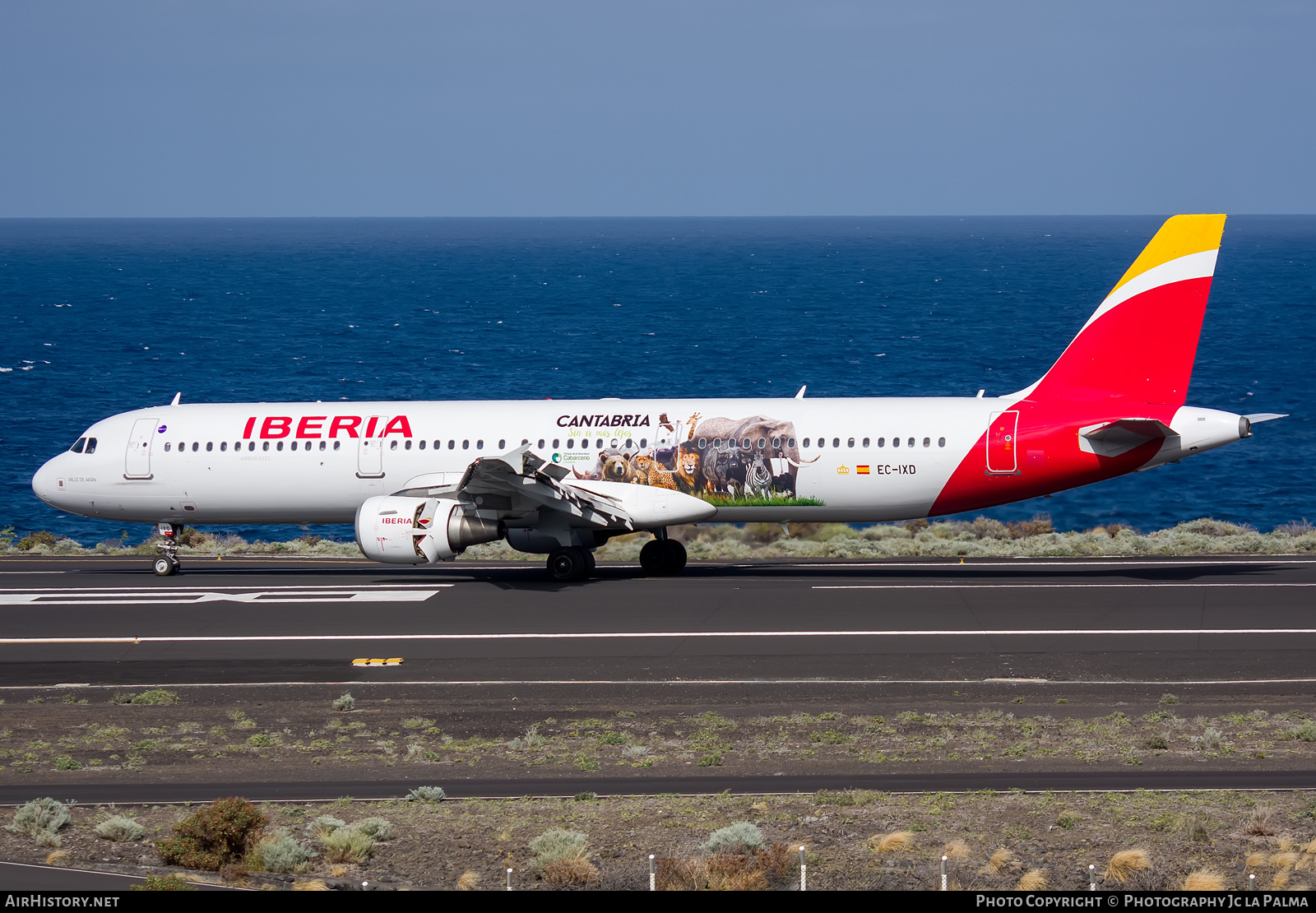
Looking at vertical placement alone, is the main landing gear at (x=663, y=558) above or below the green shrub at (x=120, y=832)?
above

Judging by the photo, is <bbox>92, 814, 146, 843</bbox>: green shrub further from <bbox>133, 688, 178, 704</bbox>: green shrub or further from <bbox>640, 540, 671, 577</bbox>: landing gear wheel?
<bbox>640, 540, 671, 577</bbox>: landing gear wheel

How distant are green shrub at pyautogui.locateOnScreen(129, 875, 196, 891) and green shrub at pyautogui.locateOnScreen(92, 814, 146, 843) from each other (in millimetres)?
1696

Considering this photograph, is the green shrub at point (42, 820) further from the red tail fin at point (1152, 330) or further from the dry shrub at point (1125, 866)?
the red tail fin at point (1152, 330)

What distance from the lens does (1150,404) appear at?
28.6 meters

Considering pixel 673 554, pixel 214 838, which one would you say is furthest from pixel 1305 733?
pixel 673 554

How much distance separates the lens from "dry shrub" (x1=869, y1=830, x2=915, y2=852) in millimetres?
13242

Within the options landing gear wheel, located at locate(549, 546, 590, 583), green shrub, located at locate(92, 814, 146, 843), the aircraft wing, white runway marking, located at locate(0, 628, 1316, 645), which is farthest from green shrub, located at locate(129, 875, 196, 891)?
landing gear wheel, located at locate(549, 546, 590, 583)

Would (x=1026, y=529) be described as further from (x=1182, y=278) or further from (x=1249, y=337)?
(x=1249, y=337)

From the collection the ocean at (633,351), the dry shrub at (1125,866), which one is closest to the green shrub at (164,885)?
the dry shrub at (1125,866)

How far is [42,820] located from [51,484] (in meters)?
20.4

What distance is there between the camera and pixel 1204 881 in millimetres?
12070

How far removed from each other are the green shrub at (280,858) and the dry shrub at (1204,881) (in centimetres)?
792

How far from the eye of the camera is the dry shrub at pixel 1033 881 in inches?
475

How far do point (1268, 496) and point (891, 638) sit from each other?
131ft
